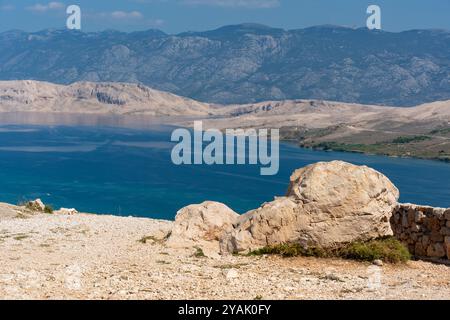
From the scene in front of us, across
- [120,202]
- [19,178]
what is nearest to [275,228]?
[120,202]

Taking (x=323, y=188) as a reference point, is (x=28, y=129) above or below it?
below

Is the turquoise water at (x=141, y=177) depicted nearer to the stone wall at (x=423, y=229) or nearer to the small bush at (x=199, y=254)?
the small bush at (x=199, y=254)

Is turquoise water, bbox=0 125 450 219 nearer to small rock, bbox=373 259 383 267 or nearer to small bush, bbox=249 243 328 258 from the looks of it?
small bush, bbox=249 243 328 258

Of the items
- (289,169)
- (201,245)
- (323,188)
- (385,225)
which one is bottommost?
(289,169)

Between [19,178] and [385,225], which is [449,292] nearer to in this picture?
[385,225]

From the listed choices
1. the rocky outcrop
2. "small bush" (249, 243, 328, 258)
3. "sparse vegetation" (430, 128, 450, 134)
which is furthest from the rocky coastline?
"sparse vegetation" (430, 128, 450, 134)

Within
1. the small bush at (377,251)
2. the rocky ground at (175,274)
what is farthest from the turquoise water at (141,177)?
the small bush at (377,251)

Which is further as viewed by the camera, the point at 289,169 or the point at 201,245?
the point at 289,169
